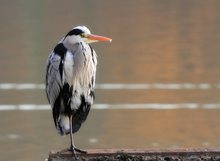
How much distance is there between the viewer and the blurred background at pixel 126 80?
857 cm

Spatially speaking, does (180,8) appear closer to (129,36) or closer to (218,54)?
(129,36)

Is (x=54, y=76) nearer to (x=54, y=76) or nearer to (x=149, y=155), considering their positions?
(x=54, y=76)

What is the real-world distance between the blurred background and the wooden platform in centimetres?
268

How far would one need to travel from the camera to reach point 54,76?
5188 mm

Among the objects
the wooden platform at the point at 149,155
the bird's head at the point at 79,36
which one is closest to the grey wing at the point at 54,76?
the bird's head at the point at 79,36

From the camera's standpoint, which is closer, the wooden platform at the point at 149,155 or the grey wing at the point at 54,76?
the wooden platform at the point at 149,155

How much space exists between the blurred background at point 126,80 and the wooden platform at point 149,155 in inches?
106

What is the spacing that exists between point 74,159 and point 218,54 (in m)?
8.30

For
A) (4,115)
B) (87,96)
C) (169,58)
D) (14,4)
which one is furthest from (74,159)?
(14,4)

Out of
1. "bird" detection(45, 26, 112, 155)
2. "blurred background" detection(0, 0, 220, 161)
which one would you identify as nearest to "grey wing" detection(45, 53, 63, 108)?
"bird" detection(45, 26, 112, 155)

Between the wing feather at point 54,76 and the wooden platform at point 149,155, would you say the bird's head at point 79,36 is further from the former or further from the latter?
the wooden platform at point 149,155

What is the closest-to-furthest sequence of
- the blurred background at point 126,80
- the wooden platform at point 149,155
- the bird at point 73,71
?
the wooden platform at point 149,155
the bird at point 73,71
the blurred background at point 126,80

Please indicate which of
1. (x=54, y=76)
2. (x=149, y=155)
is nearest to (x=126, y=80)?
(x=54, y=76)

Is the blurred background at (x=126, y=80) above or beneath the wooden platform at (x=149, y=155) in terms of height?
beneath
